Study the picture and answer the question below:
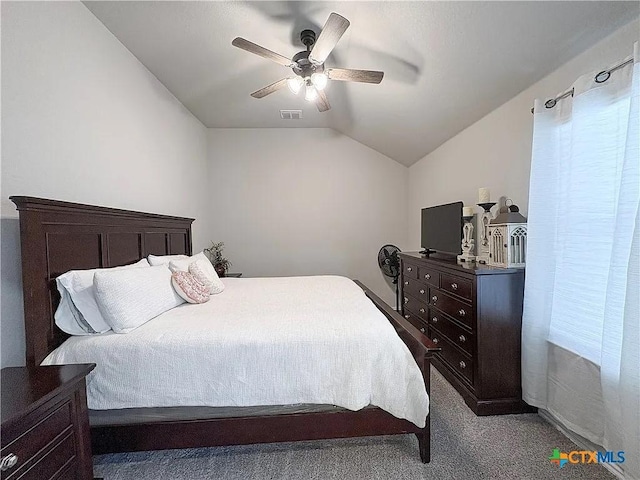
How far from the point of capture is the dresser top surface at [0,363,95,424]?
1.14 meters

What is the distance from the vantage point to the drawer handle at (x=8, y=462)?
102 centimetres

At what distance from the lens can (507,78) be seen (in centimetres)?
233

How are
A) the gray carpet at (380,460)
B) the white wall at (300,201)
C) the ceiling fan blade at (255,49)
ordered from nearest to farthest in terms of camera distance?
1. the gray carpet at (380,460)
2. the ceiling fan blade at (255,49)
3. the white wall at (300,201)

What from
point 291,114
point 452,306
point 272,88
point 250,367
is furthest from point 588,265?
point 291,114

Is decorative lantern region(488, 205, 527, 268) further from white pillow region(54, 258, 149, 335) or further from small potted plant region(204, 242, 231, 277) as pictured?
small potted plant region(204, 242, 231, 277)

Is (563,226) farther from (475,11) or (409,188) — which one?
(409,188)

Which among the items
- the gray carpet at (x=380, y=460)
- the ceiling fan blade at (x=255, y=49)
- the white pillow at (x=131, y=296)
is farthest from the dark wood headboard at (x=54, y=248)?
the ceiling fan blade at (x=255, y=49)

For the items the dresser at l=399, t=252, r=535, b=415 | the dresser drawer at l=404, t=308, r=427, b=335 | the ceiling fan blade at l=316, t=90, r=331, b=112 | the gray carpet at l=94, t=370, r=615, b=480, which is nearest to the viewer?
the gray carpet at l=94, t=370, r=615, b=480

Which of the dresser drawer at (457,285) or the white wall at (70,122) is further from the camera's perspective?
the dresser drawer at (457,285)

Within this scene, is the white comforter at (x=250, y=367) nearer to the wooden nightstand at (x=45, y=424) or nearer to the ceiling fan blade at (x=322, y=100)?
the wooden nightstand at (x=45, y=424)

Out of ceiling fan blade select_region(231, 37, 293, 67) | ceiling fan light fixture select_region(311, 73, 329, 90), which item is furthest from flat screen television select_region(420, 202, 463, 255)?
ceiling fan blade select_region(231, 37, 293, 67)

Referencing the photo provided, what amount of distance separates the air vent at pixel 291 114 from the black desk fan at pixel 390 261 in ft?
7.24

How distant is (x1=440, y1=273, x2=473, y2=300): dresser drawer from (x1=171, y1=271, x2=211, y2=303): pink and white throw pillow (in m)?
1.92

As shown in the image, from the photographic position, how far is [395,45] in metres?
2.39
